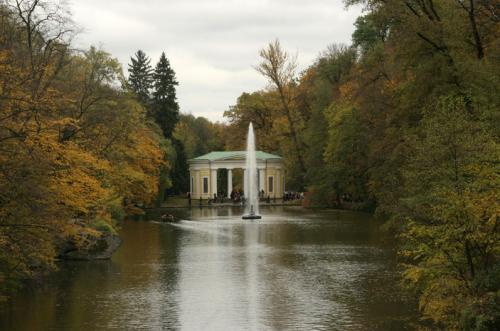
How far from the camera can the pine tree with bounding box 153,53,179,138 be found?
77500 mm

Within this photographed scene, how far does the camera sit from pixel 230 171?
8262 cm

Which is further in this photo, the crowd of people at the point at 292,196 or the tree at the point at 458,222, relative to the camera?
the crowd of people at the point at 292,196

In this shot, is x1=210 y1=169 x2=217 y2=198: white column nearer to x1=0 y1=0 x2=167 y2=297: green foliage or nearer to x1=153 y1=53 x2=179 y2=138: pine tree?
x1=153 y1=53 x2=179 y2=138: pine tree

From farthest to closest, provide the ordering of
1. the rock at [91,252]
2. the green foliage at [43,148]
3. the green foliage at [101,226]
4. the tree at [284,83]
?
the tree at [284,83]
the green foliage at [101,226]
the rock at [91,252]
the green foliage at [43,148]

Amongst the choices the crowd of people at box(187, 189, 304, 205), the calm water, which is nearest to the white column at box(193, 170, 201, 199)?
the crowd of people at box(187, 189, 304, 205)

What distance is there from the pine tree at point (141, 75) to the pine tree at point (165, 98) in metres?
3.30

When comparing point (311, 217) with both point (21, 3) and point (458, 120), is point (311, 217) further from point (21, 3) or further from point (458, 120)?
point (458, 120)

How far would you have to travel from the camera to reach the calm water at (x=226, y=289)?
55.6 feet

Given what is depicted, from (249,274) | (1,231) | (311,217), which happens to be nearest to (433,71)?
(249,274)

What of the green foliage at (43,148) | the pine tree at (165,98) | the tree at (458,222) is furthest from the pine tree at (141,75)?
the tree at (458,222)

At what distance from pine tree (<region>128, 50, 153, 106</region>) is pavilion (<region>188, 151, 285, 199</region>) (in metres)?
9.72

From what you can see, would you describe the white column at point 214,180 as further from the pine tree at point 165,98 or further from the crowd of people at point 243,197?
the pine tree at point 165,98

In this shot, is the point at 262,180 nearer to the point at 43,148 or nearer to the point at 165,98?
the point at 165,98

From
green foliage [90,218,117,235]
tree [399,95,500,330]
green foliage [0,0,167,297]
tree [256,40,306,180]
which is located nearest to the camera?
tree [399,95,500,330]
